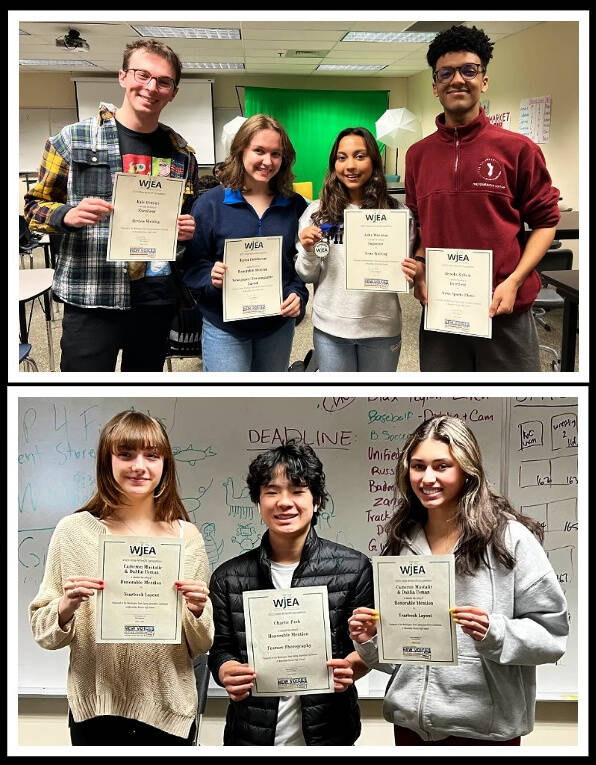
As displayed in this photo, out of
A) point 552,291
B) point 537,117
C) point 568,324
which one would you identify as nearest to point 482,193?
point 568,324

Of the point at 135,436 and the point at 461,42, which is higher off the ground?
the point at 461,42

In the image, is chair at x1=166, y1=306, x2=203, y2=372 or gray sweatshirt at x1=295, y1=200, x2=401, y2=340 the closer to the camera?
gray sweatshirt at x1=295, y1=200, x2=401, y2=340

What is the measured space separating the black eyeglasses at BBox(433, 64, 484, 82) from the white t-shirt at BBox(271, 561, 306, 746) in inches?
46.1

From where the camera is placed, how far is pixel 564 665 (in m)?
2.32

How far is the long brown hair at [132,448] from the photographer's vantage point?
1506 millimetres

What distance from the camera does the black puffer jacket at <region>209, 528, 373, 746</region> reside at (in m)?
1.54

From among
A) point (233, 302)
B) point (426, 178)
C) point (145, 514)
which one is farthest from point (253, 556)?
point (426, 178)

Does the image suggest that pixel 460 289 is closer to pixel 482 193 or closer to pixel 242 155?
pixel 482 193

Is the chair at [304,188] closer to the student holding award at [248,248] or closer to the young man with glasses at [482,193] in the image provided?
the student holding award at [248,248]

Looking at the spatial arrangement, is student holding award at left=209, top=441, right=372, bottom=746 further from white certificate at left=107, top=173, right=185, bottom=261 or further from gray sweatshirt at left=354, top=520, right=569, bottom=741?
white certificate at left=107, top=173, right=185, bottom=261

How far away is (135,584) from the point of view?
1431 mm

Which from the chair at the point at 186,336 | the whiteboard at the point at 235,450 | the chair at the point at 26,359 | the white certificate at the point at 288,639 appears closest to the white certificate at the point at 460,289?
the whiteboard at the point at 235,450

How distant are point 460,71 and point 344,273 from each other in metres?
0.53

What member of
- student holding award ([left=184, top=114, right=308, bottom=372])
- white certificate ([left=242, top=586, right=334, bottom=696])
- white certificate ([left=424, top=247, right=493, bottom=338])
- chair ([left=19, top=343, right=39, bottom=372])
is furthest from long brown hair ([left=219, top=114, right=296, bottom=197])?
chair ([left=19, top=343, right=39, bottom=372])
